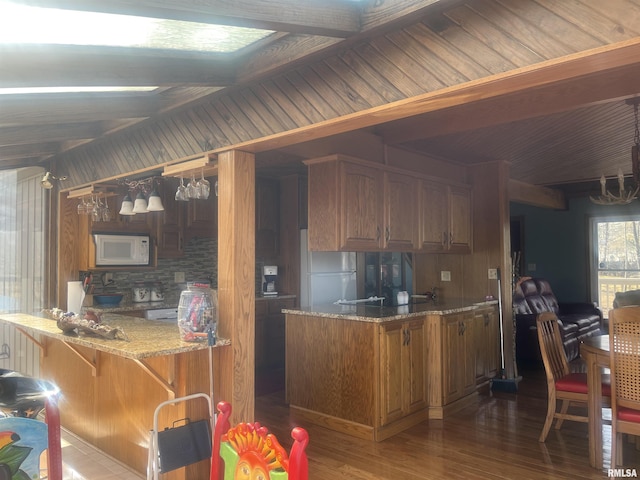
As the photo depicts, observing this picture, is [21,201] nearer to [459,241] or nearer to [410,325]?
[410,325]

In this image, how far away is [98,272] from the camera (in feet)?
16.3

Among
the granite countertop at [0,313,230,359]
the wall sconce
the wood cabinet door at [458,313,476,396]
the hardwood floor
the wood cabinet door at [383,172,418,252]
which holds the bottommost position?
the hardwood floor

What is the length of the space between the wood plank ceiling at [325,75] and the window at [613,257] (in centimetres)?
474

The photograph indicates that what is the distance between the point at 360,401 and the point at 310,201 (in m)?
1.62

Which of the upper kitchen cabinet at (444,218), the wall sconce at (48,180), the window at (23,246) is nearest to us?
the wall sconce at (48,180)

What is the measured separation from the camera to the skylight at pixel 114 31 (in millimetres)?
1873

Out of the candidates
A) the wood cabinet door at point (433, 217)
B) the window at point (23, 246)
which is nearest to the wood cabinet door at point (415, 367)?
the wood cabinet door at point (433, 217)

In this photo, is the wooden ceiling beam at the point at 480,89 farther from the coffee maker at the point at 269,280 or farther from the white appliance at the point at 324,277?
the coffee maker at the point at 269,280

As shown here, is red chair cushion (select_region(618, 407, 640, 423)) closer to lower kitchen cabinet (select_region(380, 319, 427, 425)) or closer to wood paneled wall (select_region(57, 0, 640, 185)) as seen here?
lower kitchen cabinet (select_region(380, 319, 427, 425))

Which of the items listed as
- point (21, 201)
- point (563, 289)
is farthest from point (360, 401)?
point (563, 289)

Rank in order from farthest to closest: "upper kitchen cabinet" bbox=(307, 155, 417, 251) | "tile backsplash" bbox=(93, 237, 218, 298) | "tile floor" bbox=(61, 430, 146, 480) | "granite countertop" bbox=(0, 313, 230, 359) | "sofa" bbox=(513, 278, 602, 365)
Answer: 1. "sofa" bbox=(513, 278, 602, 365)
2. "tile backsplash" bbox=(93, 237, 218, 298)
3. "upper kitchen cabinet" bbox=(307, 155, 417, 251)
4. "tile floor" bbox=(61, 430, 146, 480)
5. "granite countertop" bbox=(0, 313, 230, 359)

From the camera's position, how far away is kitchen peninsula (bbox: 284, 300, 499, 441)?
3.61m

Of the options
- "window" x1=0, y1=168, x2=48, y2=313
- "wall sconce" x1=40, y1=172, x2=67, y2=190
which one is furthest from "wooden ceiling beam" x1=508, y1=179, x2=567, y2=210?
"window" x1=0, y1=168, x2=48, y2=313

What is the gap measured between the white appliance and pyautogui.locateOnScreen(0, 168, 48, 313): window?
271 cm
